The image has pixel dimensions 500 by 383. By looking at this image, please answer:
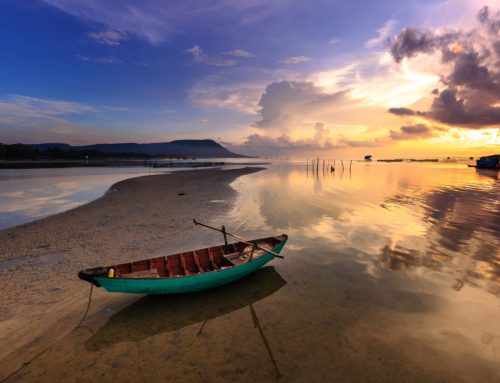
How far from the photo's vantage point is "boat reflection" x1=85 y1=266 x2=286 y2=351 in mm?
8664

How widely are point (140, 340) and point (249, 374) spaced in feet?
12.2

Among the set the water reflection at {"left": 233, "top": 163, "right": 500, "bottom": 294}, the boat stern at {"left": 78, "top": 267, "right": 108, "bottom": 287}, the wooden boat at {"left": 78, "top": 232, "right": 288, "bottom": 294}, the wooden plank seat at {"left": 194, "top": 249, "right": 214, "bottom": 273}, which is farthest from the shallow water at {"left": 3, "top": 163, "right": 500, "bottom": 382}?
the boat stern at {"left": 78, "top": 267, "right": 108, "bottom": 287}

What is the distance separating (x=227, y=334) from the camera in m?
8.75

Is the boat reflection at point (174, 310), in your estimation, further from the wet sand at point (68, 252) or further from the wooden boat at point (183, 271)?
the wet sand at point (68, 252)

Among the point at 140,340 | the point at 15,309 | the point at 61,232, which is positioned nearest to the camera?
the point at 140,340

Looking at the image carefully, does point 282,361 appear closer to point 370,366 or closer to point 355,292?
point 370,366

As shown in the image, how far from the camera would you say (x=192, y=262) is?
39.0 ft

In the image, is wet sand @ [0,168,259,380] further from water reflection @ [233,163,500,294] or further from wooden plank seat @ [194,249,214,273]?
water reflection @ [233,163,500,294]

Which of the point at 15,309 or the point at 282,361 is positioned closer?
the point at 282,361

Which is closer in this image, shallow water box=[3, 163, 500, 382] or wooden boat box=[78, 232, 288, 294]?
shallow water box=[3, 163, 500, 382]

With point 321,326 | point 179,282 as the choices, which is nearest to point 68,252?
point 179,282

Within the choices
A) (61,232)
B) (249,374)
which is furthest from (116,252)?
(249,374)

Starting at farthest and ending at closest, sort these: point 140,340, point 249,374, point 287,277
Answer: point 287,277 → point 140,340 → point 249,374

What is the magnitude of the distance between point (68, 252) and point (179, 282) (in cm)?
870
